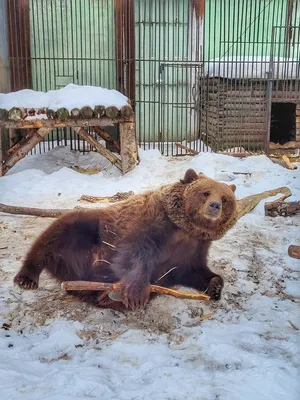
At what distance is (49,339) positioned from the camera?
262 centimetres

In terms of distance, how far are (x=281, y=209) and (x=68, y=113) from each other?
10.1ft

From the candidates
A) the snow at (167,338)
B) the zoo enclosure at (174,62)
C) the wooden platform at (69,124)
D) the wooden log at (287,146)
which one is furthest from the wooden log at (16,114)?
the wooden log at (287,146)

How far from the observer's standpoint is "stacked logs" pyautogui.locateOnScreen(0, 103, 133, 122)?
21.4 feet

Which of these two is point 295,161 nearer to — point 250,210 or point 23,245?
point 250,210

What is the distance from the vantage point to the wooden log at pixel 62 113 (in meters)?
6.63

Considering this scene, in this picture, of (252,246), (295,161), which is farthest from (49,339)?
(295,161)

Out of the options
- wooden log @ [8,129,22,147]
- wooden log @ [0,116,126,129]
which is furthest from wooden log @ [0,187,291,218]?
wooden log @ [8,129,22,147]

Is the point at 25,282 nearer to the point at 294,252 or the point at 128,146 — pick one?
the point at 294,252

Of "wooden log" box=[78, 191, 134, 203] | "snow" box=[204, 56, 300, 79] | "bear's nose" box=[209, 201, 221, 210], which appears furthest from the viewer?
"snow" box=[204, 56, 300, 79]

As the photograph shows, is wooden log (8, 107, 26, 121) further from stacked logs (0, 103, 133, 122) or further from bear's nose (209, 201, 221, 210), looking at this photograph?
bear's nose (209, 201, 221, 210)

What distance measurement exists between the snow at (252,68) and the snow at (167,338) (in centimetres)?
500

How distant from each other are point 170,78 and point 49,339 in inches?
314

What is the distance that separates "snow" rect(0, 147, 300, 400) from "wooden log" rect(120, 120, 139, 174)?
9.27 ft

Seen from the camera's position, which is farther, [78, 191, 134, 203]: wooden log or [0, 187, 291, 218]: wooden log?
[78, 191, 134, 203]: wooden log
